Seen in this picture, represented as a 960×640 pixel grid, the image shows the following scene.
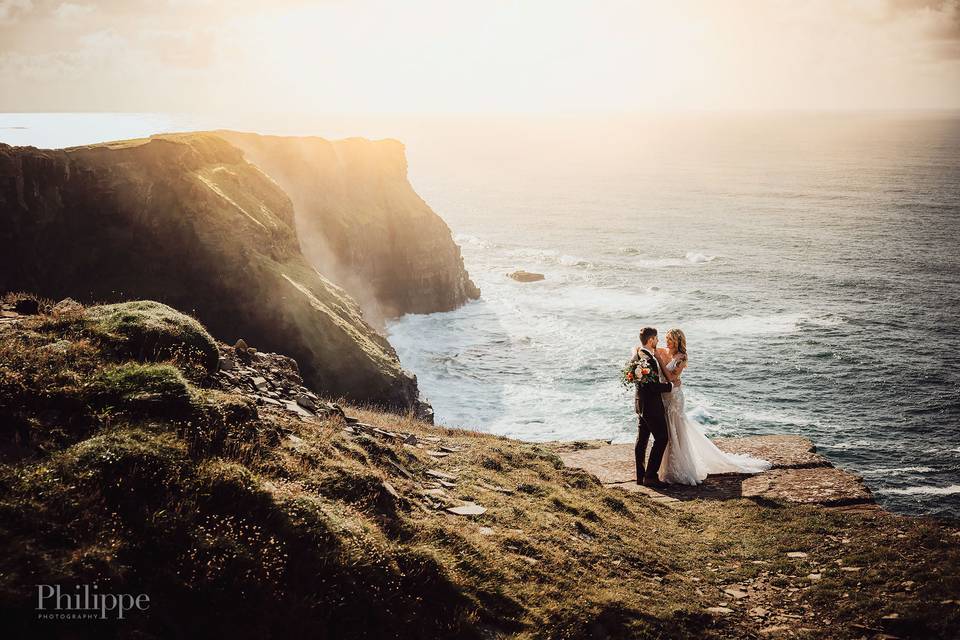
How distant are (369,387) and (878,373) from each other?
3491 cm

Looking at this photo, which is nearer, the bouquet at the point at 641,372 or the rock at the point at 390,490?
the rock at the point at 390,490

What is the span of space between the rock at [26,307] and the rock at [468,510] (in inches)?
344

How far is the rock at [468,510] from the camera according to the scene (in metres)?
9.81

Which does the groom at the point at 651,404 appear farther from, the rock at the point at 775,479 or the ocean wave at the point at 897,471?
the ocean wave at the point at 897,471

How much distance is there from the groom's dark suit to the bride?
263 mm

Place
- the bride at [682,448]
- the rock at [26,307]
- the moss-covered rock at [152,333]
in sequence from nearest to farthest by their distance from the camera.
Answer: the moss-covered rock at [152,333], the rock at [26,307], the bride at [682,448]

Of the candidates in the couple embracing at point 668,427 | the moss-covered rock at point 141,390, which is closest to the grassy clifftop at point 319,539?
the moss-covered rock at point 141,390

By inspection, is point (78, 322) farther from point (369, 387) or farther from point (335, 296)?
point (335, 296)

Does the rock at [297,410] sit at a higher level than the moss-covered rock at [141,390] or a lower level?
lower

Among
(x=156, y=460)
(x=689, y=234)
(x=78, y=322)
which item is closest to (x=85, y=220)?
(x=78, y=322)

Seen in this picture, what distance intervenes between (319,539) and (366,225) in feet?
167

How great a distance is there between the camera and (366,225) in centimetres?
5584

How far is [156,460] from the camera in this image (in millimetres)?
7066

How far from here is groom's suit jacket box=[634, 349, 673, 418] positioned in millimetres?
14195
